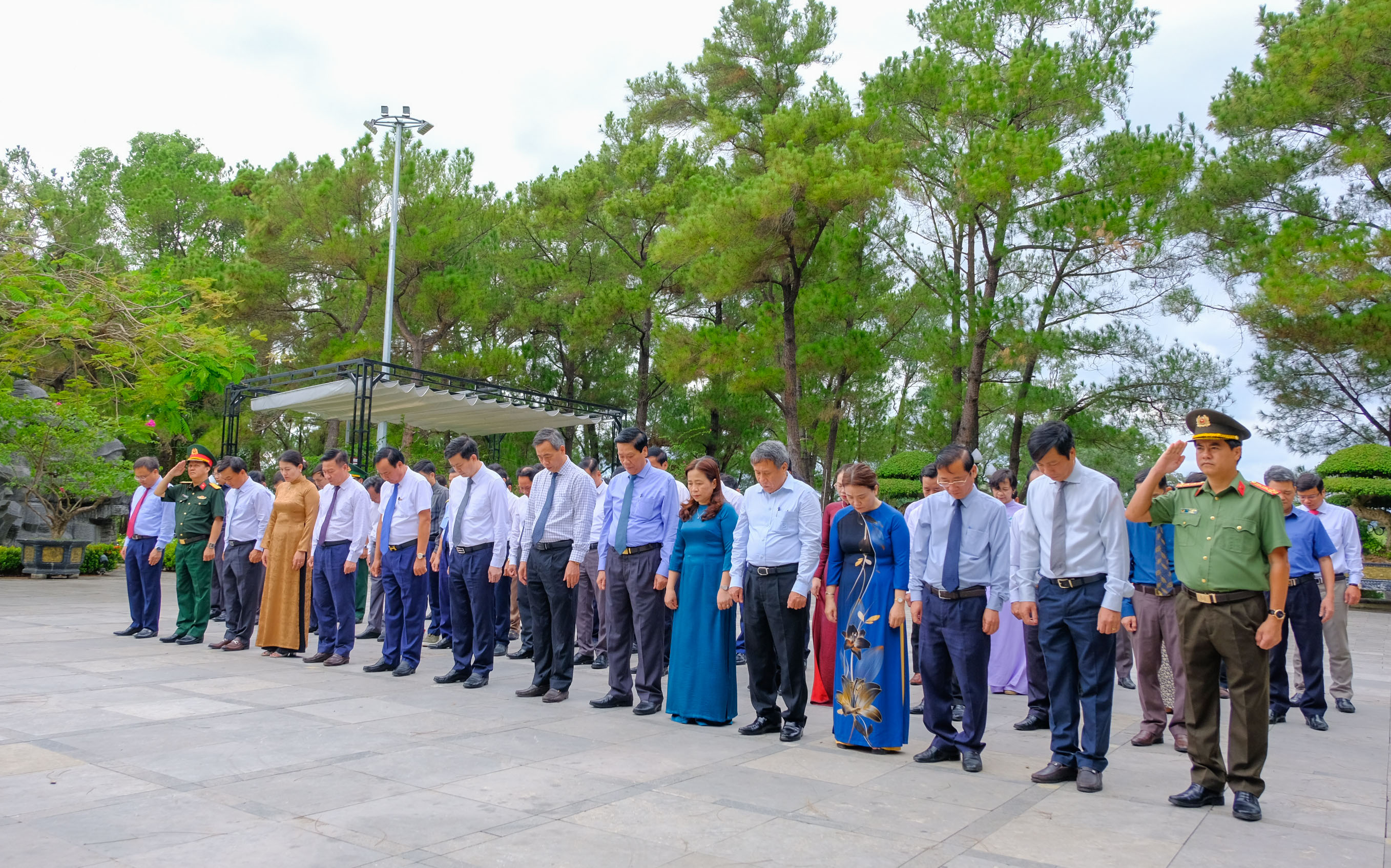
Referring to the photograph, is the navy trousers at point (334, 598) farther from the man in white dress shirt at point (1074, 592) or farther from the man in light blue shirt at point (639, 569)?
the man in white dress shirt at point (1074, 592)

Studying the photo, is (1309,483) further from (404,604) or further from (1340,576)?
(404,604)

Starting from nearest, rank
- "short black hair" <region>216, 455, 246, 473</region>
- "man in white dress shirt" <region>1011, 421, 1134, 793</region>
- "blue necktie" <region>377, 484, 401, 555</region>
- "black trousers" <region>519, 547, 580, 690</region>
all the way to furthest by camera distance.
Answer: "man in white dress shirt" <region>1011, 421, 1134, 793</region>
"black trousers" <region>519, 547, 580, 690</region>
"blue necktie" <region>377, 484, 401, 555</region>
"short black hair" <region>216, 455, 246, 473</region>

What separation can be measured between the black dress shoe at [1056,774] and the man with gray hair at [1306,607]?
8.83ft

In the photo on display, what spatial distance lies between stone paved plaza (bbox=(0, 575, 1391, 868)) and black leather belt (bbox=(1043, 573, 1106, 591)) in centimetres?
95

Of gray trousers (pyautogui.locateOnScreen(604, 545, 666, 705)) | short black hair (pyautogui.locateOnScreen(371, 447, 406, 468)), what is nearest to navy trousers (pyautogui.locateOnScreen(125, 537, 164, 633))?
short black hair (pyautogui.locateOnScreen(371, 447, 406, 468))

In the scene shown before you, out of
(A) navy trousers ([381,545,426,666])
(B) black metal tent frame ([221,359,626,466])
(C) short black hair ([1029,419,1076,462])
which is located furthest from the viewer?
(B) black metal tent frame ([221,359,626,466])

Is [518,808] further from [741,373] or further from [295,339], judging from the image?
[295,339]

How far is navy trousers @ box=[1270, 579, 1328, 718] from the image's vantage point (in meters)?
6.57

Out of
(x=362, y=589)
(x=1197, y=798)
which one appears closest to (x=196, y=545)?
(x=362, y=589)

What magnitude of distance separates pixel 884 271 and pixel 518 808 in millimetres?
21212

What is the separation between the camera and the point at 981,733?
507 cm

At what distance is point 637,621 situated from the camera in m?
6.58

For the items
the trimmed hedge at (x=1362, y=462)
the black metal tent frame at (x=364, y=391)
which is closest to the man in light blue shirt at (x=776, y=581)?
the black metal tent frame at (x=364, y=391)

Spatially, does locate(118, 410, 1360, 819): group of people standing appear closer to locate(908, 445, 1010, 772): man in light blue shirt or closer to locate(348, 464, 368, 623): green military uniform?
locate(908, 445, 1010, 772): man in light blue shirt
